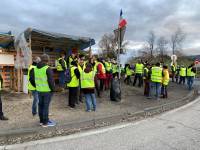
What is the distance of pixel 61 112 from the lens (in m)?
8.92

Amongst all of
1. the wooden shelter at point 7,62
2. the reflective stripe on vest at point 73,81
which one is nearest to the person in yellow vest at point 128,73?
the wooden shelter at point 7,62

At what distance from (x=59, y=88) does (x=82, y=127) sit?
5.86 m

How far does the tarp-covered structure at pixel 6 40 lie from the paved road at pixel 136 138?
7579 mm

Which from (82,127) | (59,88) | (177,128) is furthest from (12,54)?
(177,128)

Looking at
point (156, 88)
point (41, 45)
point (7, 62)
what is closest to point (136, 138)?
point (156, 88)

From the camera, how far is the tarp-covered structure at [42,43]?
11680 mm

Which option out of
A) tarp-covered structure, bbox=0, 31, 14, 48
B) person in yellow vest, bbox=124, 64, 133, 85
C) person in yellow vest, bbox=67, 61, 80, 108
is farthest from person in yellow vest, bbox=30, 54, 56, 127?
person in yellow vest, bbox=124, 64, 133, 85

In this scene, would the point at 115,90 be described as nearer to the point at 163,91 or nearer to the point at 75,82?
the point at 75,82

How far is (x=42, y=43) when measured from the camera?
14.4 metres

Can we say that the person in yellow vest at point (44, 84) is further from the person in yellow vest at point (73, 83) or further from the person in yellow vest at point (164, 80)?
the person in yellow vest at point (164, 80)

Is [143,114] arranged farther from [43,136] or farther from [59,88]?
[59,88]

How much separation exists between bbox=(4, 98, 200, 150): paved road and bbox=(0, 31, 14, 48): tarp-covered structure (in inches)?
298

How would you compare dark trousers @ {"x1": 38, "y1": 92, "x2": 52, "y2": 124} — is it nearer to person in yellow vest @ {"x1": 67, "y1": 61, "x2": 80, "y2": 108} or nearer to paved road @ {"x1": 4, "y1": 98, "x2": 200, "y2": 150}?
paved road @ {"x1": 4, "y1": 98, "x2": 200, "y2": 150}

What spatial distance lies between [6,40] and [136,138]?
913 cm
